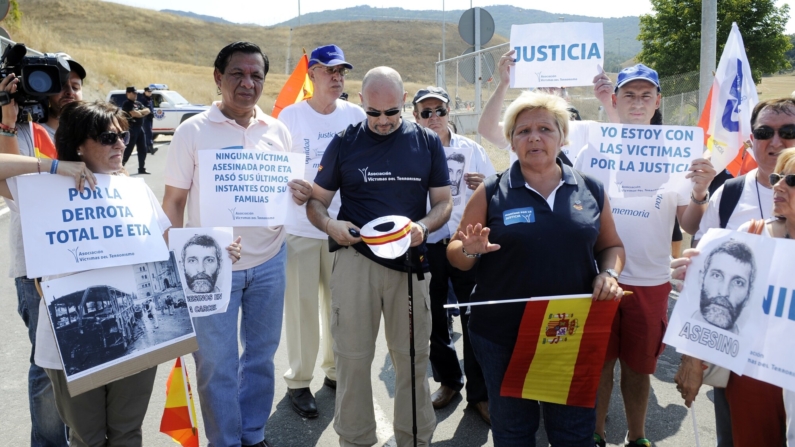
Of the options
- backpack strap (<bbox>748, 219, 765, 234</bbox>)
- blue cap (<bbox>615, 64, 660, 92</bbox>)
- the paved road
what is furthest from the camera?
the paved road

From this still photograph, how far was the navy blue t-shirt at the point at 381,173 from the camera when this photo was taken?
3.43m

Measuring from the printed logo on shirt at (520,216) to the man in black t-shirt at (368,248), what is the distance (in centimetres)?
57

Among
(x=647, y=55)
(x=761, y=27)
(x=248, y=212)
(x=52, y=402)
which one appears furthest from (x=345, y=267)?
(x=647, y=55)

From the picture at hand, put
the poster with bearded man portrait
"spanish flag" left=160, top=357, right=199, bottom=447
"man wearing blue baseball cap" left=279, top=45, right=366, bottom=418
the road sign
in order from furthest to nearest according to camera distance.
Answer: the road sign
"man wearing blue baseball cap" left=279, top=45, right=366, bottom=418
"spanish flag" left=160, top=357, right=199, bottom=447
the poster with bearded man portrait

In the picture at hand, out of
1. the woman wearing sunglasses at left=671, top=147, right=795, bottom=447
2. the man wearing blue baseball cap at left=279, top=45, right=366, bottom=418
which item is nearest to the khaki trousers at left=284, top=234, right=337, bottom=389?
the man wearing blue baseball cap at left=279, top=45, right=366, bottom=418

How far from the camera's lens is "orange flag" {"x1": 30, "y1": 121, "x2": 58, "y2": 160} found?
3.03m

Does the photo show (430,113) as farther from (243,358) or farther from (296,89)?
(296,89)

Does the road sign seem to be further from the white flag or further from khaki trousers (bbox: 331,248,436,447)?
khaki trousers (bbox: 331,248,436,447)

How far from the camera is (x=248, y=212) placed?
3.45m

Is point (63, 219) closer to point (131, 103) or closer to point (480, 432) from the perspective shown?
point (480, 432)

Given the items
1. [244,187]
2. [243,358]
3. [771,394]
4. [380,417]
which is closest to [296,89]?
[244,187]

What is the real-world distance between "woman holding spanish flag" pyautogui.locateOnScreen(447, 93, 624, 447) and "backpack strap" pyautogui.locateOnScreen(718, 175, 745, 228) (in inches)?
19.7

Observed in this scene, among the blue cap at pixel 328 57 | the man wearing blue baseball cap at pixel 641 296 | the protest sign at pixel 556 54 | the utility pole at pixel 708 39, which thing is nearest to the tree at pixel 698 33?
the utility pole at pixel 708 39

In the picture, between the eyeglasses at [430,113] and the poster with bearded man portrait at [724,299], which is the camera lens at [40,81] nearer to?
the eyeglasses at [430,113]
